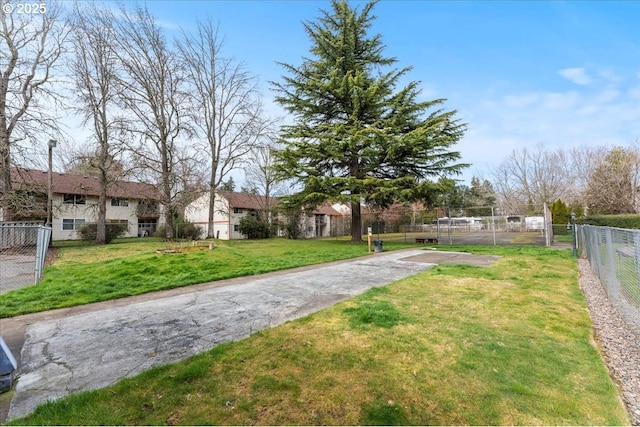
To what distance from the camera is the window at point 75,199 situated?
25.4 meters

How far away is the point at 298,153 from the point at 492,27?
10.6 metres

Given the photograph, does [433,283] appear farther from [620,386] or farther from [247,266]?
[247,266]

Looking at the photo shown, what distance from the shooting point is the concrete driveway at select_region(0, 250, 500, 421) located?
284 cm

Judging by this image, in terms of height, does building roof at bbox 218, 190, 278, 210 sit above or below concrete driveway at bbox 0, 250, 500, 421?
above

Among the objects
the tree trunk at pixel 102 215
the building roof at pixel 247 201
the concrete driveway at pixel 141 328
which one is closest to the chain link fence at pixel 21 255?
the concrete driveway at pixel 141 328

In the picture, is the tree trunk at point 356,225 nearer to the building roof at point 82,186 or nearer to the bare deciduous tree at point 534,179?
the building roof at point 82,186

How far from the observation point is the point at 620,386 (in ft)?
9.03

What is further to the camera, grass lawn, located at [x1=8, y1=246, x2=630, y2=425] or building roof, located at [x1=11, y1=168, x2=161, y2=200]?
building roof, located at [x1=11, y1=168, x2=161, y2=200]

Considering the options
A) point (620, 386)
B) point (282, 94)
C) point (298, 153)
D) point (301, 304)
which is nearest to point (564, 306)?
point (620, 386)

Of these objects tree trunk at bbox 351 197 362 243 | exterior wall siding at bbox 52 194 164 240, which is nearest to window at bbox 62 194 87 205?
exterior wall siding at bbox 52 194 164 240

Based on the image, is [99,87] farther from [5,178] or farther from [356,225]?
[356,225]

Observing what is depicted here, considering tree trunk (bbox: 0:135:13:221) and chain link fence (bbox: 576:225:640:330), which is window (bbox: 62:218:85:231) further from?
chain link fence (bbox: 576:225:640:330)

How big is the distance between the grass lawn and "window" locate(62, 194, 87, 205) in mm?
29672

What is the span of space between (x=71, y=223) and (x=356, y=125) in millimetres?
26150
